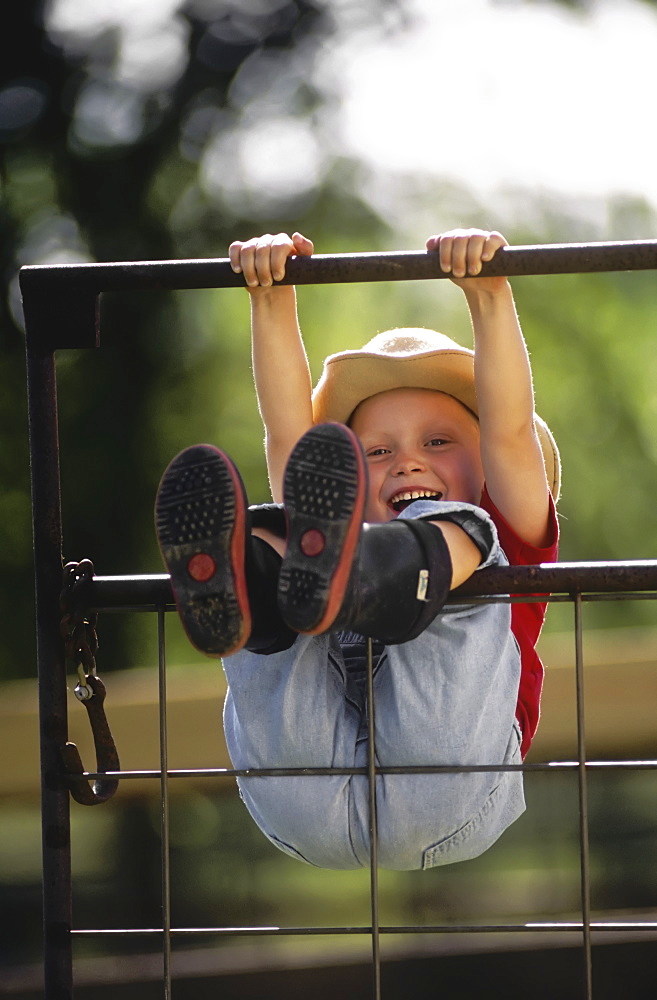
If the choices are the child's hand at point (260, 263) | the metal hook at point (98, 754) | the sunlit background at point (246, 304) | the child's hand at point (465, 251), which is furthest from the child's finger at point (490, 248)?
the sunlit background at point (246, 304)

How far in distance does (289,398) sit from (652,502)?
8.01 metres

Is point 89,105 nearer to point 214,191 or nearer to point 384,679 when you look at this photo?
point 214,191

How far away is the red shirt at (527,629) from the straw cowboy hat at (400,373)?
27 centimetres

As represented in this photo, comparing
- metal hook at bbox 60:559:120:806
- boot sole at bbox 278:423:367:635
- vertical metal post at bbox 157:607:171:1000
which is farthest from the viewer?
metal hook at bbox 60:559:120:806

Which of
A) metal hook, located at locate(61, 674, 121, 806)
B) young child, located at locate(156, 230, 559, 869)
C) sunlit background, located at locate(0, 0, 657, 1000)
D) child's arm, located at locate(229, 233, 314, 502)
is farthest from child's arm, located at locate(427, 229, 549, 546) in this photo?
sunlit background, located at locate(0, 0, 657, 1000)

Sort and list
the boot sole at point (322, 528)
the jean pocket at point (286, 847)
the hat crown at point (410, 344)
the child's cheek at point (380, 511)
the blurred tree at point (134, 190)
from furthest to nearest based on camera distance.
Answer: the blurred tree at point (134, 190) → the hat crown at point (410, 344) → the child's cheek at point (380, 511) → the jean pocket at point (286, 847) → the boot sole at point (322, 528)

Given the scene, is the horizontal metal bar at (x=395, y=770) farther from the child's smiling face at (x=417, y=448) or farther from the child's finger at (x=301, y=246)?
the child's finger at (x=301, y=246)

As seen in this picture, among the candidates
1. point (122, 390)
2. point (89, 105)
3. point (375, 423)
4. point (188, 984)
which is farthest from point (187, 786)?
point (89, 105)

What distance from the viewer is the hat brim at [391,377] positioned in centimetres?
224

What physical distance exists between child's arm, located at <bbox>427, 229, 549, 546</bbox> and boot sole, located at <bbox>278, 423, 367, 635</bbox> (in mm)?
420

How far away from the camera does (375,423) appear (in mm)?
2279

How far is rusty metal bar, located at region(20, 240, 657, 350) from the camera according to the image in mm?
1613

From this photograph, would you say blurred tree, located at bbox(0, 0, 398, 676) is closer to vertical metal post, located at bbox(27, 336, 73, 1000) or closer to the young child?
the young child

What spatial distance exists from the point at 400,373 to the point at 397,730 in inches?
30.2
